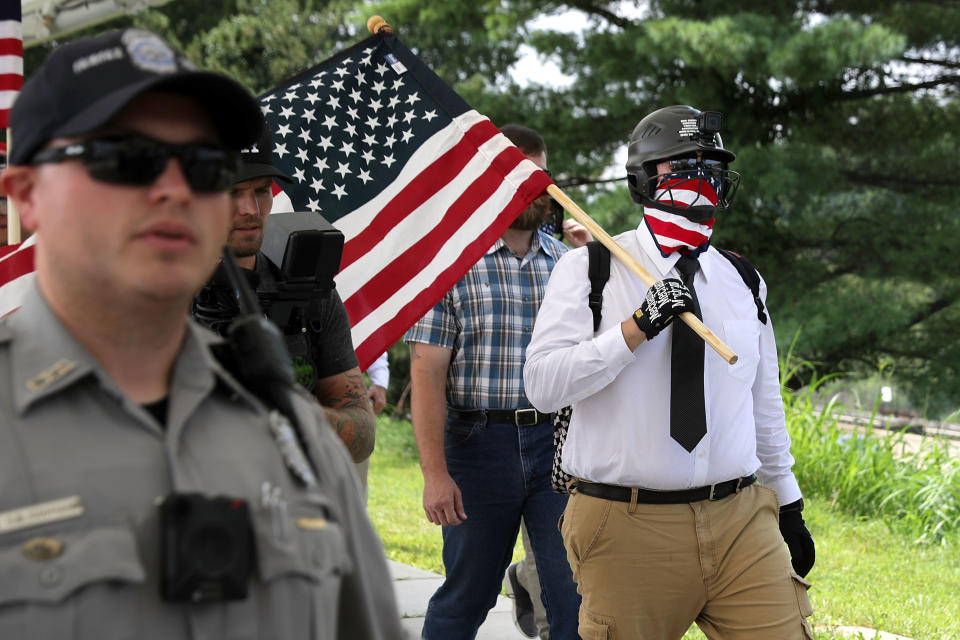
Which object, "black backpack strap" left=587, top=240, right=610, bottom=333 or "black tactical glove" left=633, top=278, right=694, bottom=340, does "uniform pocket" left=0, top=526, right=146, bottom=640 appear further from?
"black backpack strap" left=587, top=240, right=610, bottom=333

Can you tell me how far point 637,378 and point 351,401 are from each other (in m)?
0.88

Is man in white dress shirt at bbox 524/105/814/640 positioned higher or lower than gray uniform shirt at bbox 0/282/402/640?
lower

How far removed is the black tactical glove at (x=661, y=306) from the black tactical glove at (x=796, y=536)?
0.95m

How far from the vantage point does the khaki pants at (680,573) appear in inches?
139

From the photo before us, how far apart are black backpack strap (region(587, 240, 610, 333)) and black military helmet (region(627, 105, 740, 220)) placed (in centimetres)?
27

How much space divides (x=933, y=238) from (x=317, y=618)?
43.0ft

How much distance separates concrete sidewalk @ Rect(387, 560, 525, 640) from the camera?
6.00 meters

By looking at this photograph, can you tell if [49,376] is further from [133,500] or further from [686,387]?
[686,387]

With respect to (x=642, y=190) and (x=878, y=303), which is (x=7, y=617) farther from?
(x=878, y=303)

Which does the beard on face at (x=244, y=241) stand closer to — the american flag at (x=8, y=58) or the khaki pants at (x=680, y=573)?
the khaki pants at (x=680, y=573)

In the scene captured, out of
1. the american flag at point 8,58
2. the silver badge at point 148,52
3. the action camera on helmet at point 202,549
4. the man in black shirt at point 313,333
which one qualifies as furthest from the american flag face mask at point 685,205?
the american flag at point 8,58

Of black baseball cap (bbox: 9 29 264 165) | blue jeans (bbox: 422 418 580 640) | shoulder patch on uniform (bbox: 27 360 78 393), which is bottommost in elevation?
blue jeans (bbox: 422 418 580 640)

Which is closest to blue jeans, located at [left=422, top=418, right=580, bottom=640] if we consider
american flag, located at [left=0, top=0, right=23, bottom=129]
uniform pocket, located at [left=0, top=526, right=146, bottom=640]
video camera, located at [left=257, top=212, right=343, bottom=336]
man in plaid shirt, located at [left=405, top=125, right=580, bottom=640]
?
man in plaid shirt, located at [left=405, top=125, right=580, bottom=640]

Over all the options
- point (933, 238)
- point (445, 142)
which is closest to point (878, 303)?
point (933, 238)
